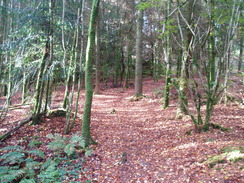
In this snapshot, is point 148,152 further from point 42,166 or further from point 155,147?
point 42,166

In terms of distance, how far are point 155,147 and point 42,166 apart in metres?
3.03

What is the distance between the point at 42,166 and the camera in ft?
13.4

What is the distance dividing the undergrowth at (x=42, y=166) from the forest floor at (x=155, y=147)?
321 mm

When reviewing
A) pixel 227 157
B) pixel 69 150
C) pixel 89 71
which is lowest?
pixel 69 150

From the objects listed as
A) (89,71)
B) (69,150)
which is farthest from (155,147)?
(89,71)

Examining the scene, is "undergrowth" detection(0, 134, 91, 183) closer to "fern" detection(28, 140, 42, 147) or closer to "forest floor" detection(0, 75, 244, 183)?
"fern" detection(28, 140, 42, 147)

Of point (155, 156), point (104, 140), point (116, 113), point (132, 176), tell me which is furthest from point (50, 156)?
point (116, 113)

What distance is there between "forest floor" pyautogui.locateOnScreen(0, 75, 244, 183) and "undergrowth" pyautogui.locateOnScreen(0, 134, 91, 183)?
12.6 inches

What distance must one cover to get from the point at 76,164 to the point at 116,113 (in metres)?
5.47

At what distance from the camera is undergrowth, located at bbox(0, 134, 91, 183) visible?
373 cm

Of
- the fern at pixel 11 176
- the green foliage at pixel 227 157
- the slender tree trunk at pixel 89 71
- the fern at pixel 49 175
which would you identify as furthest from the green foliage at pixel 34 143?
the green foliage at pixel 227 157

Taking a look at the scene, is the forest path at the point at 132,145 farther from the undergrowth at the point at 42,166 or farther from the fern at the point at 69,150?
the fern at the point at 69,150

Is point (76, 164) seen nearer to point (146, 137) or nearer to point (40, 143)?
point (40, 143)

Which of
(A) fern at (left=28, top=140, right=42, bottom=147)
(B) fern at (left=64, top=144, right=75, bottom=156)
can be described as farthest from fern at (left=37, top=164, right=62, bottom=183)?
(A) fern at (left=28, top=140, right=42, bottom=147)
